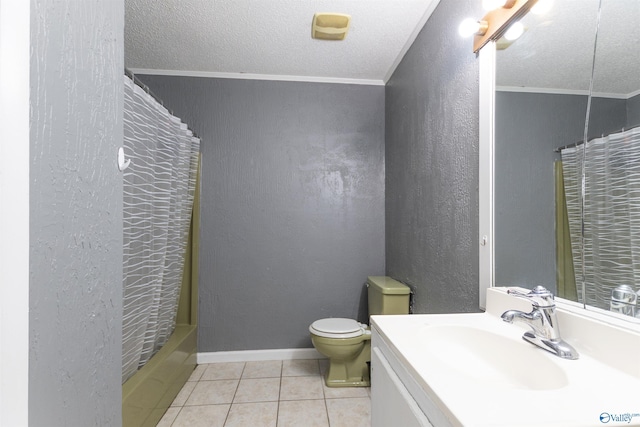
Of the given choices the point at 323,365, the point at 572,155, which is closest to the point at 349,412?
the point at 323,365

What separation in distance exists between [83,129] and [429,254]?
63.2 inches

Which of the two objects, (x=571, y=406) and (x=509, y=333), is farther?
(x=509, y=333)

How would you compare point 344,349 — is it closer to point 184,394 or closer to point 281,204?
point 184,394

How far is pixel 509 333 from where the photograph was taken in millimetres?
975

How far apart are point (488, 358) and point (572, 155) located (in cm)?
66

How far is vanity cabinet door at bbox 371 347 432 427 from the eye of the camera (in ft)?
2.40

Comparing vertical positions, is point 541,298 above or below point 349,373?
above

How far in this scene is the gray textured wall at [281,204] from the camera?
101 inches

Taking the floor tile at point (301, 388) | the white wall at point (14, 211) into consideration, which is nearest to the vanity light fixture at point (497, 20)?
the white wall at point (14, 211)

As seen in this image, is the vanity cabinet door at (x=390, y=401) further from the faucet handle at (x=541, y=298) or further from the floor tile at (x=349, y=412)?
the floor tile at (x=349, y=412)

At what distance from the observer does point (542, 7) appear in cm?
102

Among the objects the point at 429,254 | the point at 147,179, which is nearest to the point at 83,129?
the point at 147,179

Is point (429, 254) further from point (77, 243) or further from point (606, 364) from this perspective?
point (77, 243)

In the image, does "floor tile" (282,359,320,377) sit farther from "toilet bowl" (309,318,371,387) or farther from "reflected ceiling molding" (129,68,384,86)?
"reflected ceiling molding" (129,68,384,86)
